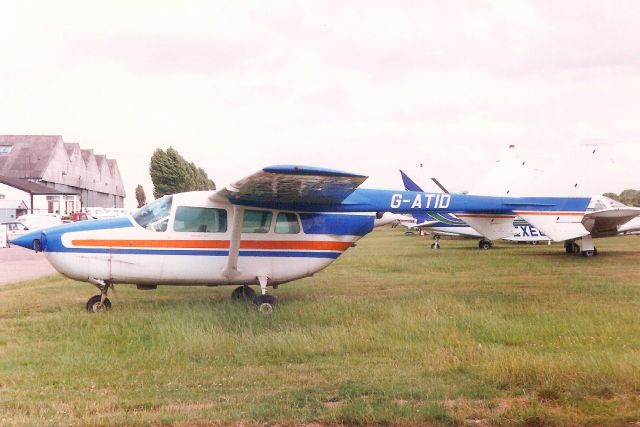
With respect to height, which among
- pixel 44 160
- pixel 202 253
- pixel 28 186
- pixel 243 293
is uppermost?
pixel 44 160

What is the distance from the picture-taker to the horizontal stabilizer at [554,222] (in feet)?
43.4

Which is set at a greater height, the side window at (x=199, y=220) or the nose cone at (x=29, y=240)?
the side window at (x=199, y=220)

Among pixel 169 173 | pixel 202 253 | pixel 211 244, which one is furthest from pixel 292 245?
pixel 169 173

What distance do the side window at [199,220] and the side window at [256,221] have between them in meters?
0.37

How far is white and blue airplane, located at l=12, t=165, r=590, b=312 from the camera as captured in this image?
34.2 feet

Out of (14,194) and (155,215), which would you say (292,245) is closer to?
(155,215)

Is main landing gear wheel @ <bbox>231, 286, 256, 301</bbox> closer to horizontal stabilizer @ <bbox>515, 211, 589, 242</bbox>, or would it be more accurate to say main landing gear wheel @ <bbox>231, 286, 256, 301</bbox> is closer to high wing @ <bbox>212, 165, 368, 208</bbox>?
high wing @ <bbox>212, 165, 368, 208</bbox>

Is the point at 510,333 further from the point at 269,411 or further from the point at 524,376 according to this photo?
the point at 269,411

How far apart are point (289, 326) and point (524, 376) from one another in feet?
12.6

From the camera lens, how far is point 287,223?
11.4m

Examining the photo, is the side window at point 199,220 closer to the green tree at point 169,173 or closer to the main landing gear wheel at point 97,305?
the main landing gear wheel at point 97,305

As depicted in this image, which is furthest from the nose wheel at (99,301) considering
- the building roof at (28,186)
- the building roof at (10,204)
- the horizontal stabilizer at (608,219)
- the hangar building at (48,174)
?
the building roof at (28,186)

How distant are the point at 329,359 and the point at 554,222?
8.23 metres

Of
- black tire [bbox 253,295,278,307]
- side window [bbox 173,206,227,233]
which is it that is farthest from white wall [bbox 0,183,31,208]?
black tire [bbox 253,295,278,307]
